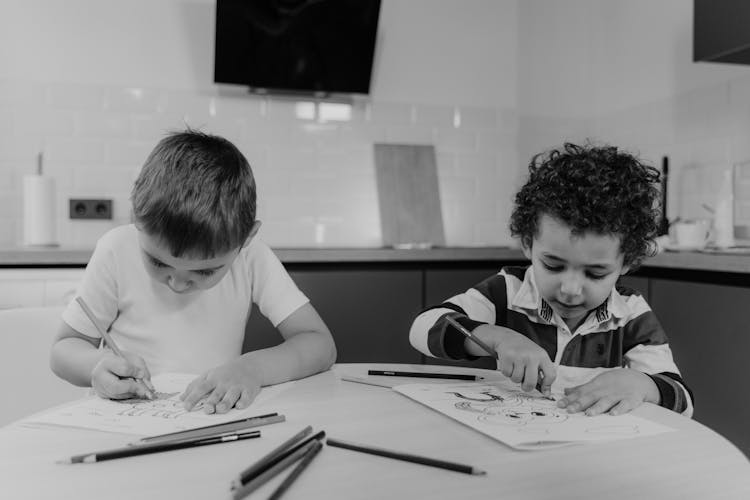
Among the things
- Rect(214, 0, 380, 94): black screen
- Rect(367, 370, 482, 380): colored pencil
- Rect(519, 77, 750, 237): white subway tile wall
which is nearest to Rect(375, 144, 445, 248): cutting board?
Rect(214, 0, 380, 94): black screen

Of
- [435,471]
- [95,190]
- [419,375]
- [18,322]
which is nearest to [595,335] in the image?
[419,375]

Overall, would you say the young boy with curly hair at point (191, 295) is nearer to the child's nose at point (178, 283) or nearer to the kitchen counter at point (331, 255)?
the child's nose at point (178, 283)

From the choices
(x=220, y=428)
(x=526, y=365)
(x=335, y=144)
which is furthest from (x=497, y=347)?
(x=335, y=144)

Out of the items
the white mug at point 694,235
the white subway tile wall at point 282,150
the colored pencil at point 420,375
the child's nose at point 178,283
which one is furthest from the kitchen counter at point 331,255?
the colored pencil at point 420,375

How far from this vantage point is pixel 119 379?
940 millimetres

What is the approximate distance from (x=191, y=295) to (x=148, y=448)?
0.69 metres

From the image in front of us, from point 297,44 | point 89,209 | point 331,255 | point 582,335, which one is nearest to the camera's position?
point 582,335

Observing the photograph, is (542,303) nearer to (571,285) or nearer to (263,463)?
(571,285)

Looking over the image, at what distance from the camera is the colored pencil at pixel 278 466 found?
1.96 ft

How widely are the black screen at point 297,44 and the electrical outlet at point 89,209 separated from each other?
2.21 feet

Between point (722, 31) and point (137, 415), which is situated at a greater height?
point (722, 31)

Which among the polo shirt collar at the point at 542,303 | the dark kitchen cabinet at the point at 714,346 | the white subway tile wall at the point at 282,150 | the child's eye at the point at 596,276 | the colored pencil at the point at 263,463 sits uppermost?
the white subway tile wall at the point at 282,150

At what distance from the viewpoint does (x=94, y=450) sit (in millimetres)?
734

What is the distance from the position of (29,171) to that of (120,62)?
555 mm
